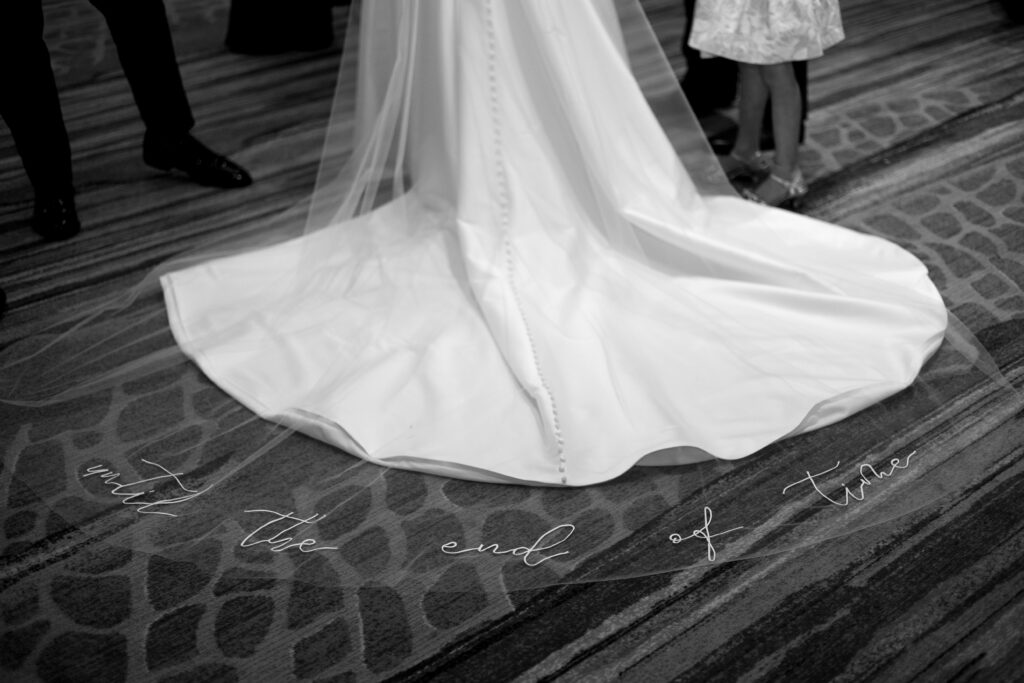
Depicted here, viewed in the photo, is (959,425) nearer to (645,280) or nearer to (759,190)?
(645,280)

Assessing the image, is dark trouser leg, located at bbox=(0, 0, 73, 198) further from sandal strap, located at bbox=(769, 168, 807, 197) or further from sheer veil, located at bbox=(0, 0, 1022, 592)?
sandal strap, located at bbox=(769, 168, 807, 197)

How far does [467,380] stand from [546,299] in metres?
0.24

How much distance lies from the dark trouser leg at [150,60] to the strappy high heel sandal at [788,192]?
1575 millimetres

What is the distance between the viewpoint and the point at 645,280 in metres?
2.07

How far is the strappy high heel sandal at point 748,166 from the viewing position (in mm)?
2787

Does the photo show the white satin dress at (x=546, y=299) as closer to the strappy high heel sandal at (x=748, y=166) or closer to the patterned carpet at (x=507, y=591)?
the patterned carpet at (x=507, y=591)

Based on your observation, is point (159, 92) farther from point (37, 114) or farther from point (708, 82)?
point (708, 82)

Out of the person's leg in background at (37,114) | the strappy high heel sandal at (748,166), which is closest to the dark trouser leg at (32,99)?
the person's leg in background at (37,114)

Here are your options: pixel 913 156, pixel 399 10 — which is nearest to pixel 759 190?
pixel 913 156

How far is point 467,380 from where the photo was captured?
1.92 meters

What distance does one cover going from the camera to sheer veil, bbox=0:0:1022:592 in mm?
1671

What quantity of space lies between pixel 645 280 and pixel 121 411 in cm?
109

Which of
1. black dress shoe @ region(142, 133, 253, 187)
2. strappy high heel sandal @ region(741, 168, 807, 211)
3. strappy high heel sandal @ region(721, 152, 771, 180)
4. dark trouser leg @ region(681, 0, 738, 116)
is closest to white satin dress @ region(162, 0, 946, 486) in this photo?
strappy high heel sandal @ region(741, 168, 807, 211)

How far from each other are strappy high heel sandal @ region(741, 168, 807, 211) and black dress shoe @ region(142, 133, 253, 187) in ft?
4.71
